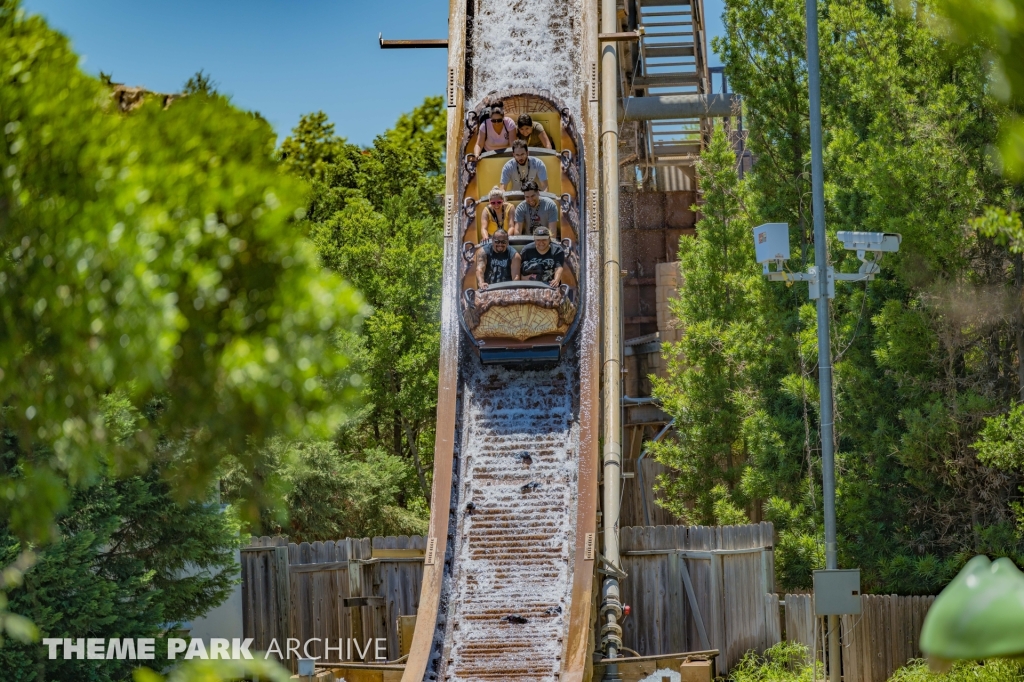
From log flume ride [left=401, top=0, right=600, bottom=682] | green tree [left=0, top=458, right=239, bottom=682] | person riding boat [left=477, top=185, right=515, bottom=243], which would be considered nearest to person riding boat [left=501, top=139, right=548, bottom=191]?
log flume ride [left=401, top=0, right=600, bottom=682]

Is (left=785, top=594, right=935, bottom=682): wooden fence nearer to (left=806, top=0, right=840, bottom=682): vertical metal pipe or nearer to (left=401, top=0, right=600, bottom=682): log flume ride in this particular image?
(left=806, top=0, right=840, bottom=682): vertical metal pipe

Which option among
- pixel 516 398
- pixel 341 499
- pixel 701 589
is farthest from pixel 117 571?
pixel 341 499

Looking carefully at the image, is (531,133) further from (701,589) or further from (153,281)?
(153,281)

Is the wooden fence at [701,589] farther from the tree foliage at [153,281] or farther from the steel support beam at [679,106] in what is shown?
the tree foliage at [153,281]

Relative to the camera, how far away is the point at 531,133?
1566cm

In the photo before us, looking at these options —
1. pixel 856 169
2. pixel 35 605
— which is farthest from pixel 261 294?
pixel 856 169

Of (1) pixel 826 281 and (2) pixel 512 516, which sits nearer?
(2) pixel 512 516

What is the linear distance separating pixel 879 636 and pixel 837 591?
2905 mm

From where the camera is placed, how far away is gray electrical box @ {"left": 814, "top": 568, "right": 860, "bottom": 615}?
10555 mm

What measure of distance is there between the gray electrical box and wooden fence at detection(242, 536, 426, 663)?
573 cm

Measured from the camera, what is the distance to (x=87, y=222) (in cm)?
339

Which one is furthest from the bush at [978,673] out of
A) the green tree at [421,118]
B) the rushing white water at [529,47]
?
the green tree at [421,118]

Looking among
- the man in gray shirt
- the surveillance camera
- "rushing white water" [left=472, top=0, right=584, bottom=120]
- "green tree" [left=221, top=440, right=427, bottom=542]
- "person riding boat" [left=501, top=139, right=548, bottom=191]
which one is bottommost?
"green tree" [left=221, top=440, right=427, bottom=542]

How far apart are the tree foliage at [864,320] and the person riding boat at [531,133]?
3.78 metres
